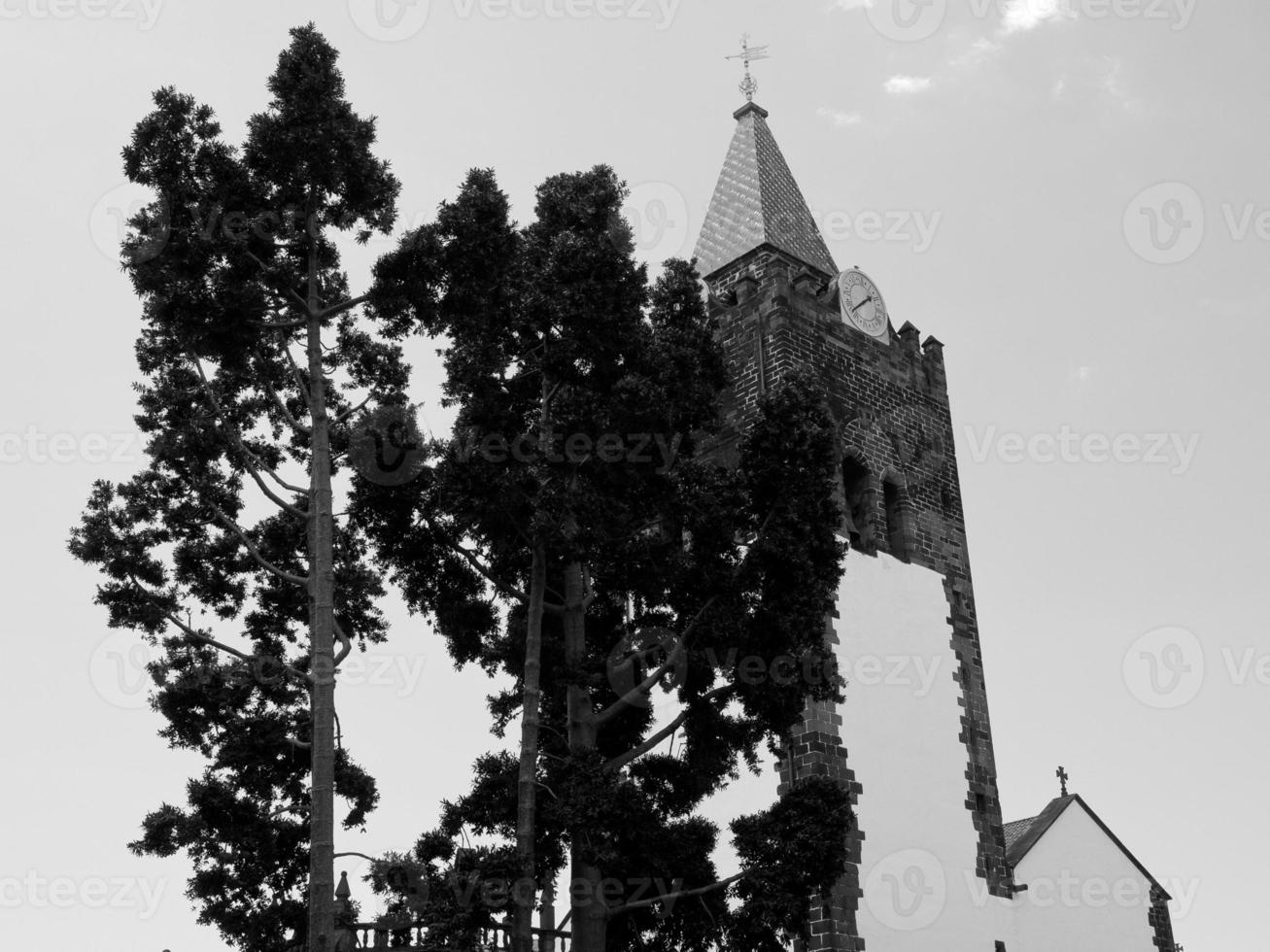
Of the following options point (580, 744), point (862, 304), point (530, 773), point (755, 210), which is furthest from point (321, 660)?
point (755, 210)

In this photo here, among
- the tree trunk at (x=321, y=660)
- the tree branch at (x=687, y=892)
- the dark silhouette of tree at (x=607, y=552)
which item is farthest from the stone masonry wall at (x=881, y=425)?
the tree trunk at (x=321, y=660)

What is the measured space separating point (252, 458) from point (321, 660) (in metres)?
2.86

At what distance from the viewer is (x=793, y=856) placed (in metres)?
15.6

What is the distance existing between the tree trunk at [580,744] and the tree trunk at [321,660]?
262 centimetres

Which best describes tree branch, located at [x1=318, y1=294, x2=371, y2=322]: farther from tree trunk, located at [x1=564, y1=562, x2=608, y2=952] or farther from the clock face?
the clock face

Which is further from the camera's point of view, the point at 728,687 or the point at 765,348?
the point at 765,348

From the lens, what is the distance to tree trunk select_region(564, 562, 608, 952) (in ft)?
52.0

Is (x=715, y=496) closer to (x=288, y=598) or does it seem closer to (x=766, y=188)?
(x=288, y=598)

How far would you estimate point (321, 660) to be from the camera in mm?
15562

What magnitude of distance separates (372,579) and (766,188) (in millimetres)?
11835

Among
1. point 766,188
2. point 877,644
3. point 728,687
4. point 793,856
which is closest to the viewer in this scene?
point 793,856

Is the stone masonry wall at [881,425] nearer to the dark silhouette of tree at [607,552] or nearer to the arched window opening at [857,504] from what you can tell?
the arched window opening at [857,504]

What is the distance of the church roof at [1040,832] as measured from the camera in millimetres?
24312

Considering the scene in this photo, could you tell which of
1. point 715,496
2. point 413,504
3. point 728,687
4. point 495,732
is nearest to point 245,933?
point 495,732
